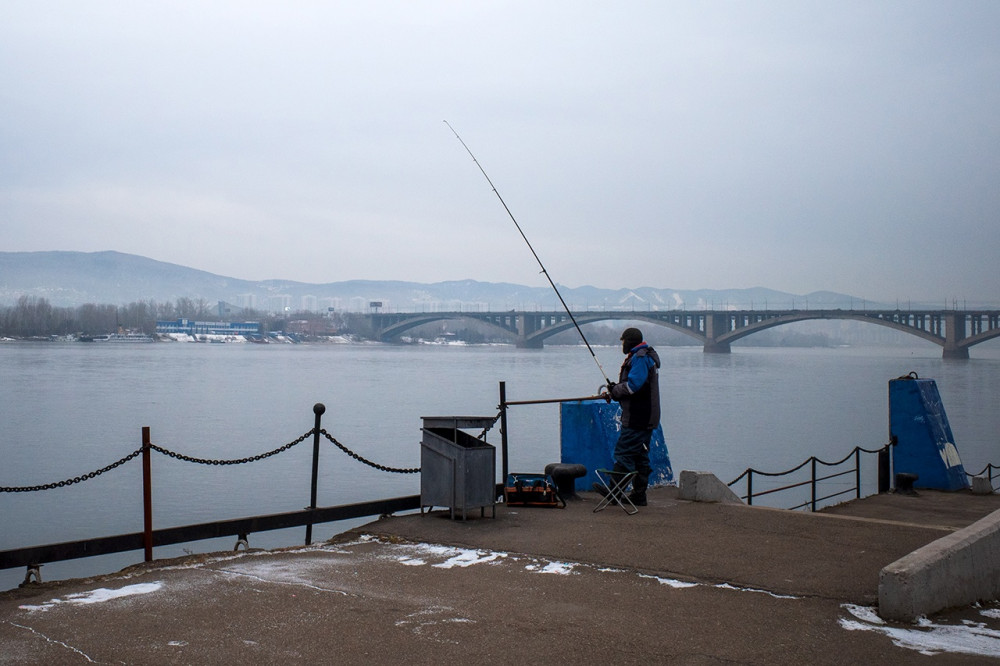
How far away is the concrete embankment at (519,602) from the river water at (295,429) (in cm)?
766

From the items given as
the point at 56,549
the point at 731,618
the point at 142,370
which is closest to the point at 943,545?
the point at 731,618

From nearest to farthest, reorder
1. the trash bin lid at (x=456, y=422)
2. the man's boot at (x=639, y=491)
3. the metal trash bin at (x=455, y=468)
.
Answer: the metal trash bin at (x=455, y=468)
the trash bin lid at (x=456, y=422)
the man's boot at (x=639, y=491)

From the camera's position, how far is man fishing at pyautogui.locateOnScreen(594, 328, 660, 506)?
9.63 m

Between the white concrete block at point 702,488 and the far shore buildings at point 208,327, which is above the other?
the far shore buildings at point 208,327

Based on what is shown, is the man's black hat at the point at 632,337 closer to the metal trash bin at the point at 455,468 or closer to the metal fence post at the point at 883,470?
the metal trash bin at the point at 455,468

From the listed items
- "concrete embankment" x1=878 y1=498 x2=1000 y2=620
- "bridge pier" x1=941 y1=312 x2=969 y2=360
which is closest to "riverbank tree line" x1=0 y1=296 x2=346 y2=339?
"bridge pier" x1=941 y1=312 x2=969 y2=360

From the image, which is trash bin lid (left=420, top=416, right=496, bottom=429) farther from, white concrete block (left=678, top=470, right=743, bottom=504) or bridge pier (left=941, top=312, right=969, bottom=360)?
bridge pier (left=941, top=312, right=969, bottom=360)

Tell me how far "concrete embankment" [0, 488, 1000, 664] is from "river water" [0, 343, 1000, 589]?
7.66 meters

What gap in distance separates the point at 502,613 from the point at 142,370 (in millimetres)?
81044

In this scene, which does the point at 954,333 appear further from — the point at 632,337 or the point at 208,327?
the point at 208,327

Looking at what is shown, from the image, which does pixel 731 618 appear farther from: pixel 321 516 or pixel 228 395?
pixel 228 395

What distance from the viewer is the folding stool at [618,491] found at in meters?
9.51

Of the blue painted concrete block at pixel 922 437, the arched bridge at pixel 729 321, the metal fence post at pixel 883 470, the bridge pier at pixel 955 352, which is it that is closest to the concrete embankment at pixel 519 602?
A: the metal fence post at pixel 883 470

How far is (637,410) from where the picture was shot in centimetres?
980
